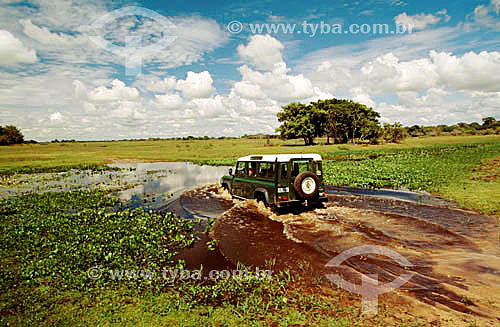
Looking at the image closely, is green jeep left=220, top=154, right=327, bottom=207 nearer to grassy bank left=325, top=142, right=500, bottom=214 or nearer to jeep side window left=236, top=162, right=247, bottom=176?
jeep side window left=236, top=162, right=247, bottom=176

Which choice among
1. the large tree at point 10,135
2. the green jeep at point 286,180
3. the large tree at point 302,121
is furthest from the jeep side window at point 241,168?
the large tree at point 10,135

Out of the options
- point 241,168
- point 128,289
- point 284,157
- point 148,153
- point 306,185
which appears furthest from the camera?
point 148,153

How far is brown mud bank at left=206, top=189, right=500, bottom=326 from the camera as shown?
521cm

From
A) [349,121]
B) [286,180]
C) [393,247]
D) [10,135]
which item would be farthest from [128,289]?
[10,135]

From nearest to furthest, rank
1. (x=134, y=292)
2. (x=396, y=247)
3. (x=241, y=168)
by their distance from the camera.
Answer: (x=134, y=292), (x=396, y=247), (x=241, y=168)

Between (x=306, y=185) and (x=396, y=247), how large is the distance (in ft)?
13.5

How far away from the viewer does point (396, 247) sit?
7859 millimetres

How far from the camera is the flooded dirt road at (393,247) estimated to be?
5242 mm

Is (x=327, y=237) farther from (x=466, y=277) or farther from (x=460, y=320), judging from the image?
(x=460, y=320)

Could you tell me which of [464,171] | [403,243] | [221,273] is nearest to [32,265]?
[221,273]

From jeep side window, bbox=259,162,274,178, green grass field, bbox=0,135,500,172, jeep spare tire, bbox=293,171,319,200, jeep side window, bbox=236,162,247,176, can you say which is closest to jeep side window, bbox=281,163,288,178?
jeep spare tire, bbox=293,171,319,200

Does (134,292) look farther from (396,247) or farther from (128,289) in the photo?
(396,247)

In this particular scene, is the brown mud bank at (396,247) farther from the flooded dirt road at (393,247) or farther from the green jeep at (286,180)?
the green jeep at (286,180)

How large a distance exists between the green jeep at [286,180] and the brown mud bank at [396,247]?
81 centimetres
